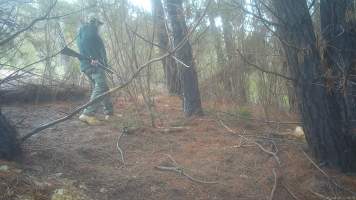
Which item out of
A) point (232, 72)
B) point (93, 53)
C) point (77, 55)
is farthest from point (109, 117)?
point (232, 72)

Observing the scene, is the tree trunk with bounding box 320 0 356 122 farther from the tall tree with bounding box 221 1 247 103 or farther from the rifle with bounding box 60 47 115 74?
the rifle with bounding box 60 47 115 74

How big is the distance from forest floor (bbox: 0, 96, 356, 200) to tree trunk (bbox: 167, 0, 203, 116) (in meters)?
0.58

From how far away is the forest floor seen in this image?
3.36 m

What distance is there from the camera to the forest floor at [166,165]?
336cm

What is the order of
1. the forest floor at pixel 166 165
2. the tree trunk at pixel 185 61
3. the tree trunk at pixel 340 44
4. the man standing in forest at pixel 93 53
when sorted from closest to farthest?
the forest floor at pixel 166 165 → the tree trunk at pixel 340 44 → the man standing in forest at pixel 93 53 → the tree trunk at pixel 185 61

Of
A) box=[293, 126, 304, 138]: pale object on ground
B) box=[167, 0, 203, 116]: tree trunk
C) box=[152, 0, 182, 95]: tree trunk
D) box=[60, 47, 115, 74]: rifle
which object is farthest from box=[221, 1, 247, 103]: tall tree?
box=[60, 47, 115, 74]: rifle

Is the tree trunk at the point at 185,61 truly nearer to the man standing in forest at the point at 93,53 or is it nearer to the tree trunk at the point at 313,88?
the man standing in forest at the point at 93,53

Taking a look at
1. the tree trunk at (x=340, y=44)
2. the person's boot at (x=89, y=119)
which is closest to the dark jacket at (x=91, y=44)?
the person's boot at (x=89, y=119)

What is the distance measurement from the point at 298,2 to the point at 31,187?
327cm

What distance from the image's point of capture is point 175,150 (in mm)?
4586

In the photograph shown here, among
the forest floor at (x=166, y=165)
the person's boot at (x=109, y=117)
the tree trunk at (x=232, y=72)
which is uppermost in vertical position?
the tree trunk at (x=232, y=72)

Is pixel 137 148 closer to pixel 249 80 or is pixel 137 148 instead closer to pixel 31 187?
pixel 31 187

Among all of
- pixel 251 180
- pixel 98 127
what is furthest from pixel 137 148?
pixel 251 180

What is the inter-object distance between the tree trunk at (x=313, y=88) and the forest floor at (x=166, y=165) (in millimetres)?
256
